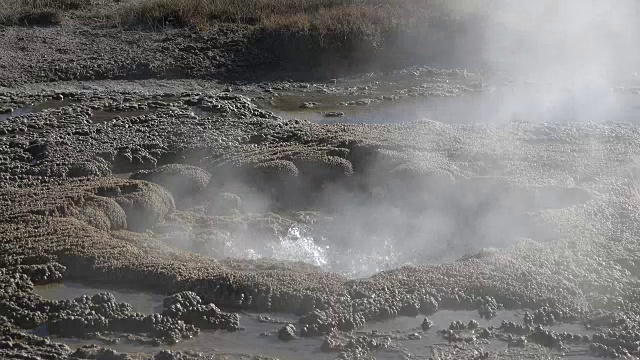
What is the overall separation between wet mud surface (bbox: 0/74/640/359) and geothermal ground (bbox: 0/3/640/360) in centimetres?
2

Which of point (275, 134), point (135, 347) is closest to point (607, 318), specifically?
point (135, 347)

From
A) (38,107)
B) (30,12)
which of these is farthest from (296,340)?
(30,12)

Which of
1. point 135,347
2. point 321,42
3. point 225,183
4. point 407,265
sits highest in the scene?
point 321,42

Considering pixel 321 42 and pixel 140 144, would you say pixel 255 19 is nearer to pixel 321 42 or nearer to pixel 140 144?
pixel 321 42

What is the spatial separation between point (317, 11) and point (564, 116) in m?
6.13

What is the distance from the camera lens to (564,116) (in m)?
10.8

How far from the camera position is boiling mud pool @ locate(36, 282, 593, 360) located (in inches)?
209

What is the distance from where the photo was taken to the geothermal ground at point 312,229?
5.51 m

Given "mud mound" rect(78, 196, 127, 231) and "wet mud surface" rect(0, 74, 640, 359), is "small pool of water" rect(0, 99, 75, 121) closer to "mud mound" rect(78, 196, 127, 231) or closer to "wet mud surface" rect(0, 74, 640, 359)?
"wet mud surface" rect(0, 74, 640, 359)

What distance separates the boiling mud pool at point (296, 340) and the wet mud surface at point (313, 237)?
2 cm

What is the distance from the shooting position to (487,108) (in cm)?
1155

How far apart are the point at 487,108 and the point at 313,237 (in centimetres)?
546

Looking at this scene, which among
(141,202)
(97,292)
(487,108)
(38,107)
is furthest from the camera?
(487,108)

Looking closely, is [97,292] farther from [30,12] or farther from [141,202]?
[30,12]
